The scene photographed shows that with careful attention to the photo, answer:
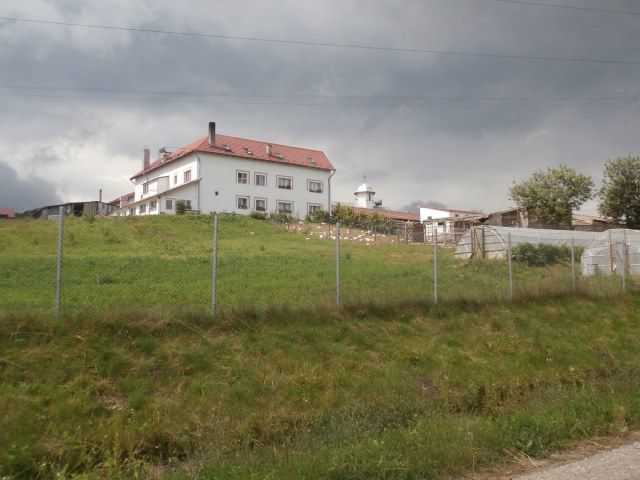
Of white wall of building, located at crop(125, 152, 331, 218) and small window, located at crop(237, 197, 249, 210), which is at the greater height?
white wall of building, located at crop(125, 152, 331, 218)

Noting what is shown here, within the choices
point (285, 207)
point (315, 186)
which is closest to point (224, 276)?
point (285, 207)

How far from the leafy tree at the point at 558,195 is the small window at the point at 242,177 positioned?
26.6 metres

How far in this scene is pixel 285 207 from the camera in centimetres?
5384

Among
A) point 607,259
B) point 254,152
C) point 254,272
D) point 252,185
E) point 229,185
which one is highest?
point 254,152

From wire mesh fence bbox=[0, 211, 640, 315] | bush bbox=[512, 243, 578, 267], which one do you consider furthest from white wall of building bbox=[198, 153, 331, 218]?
bush bbox=[512, 243, 578, 267]

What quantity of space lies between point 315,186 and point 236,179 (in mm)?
9398

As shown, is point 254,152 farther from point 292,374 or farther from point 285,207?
point 292,374

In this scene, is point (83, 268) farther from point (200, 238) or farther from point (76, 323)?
point (200, 238)

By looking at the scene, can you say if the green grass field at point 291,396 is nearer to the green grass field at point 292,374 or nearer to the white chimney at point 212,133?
the green grass field at point 292,374

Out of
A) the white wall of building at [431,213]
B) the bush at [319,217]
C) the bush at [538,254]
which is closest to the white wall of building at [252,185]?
the bush at [319,217]

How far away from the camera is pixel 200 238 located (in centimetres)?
3284

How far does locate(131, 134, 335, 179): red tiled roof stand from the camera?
171 ft

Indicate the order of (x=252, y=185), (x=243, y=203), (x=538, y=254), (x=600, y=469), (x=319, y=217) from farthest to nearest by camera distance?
(x=252, y=185) < (x=243, y=203) < (x=319, y=217) < (x=538, y=254) < (x=600, y=469)

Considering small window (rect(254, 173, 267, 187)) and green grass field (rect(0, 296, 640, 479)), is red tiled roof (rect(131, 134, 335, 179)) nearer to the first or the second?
small window (rect(254, 173, 267, 187))
